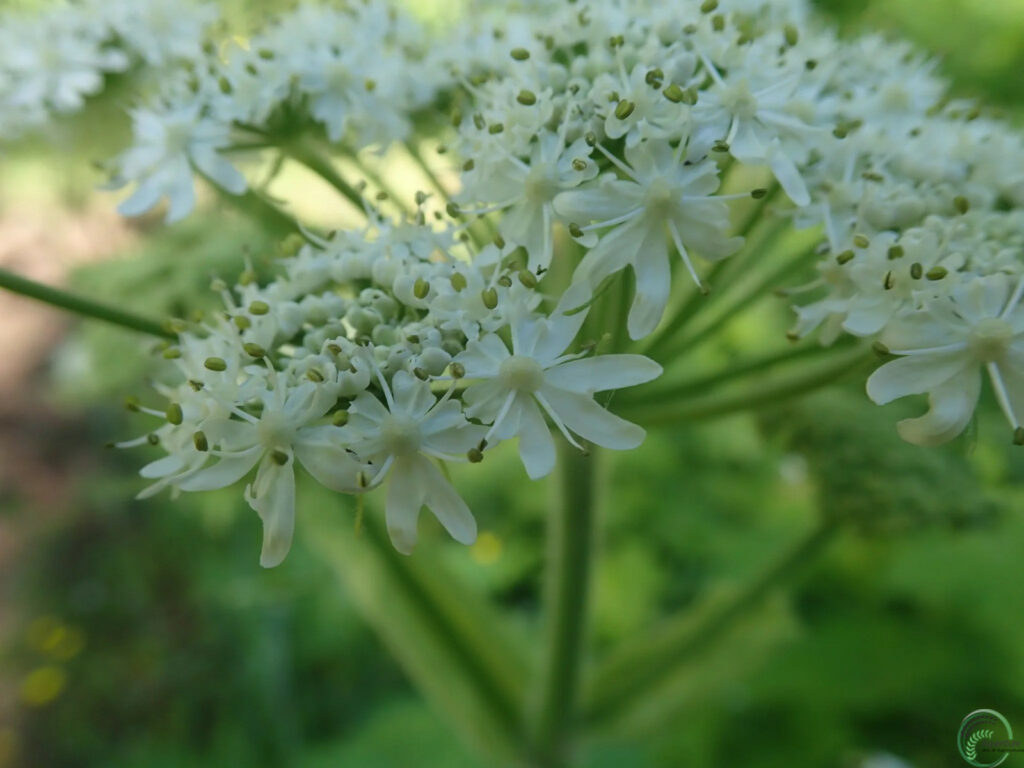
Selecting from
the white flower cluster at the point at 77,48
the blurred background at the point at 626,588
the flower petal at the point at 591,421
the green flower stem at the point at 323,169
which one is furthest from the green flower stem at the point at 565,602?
the white flower cluster at the point at 77,48

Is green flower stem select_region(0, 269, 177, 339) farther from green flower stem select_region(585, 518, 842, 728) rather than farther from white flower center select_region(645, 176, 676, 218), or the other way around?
green flower stem select_region(585, 518, 842, 728)

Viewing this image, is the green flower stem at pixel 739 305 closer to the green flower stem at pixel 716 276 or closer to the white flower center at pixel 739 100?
the green flower stem at pixel 716 276

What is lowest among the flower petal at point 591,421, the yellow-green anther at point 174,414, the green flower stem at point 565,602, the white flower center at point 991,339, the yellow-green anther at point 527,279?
the green flower stem at point 565,602

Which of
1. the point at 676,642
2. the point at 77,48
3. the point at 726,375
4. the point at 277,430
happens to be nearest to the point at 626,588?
the point at 676,642

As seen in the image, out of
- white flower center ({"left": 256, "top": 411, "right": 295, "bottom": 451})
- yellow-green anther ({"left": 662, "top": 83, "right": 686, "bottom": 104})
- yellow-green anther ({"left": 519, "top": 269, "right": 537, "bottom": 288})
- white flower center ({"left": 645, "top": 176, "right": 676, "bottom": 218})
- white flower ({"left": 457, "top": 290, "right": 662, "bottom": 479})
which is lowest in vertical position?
white flower ({"left": 457, "top": 290, "right": 662, "bottom": 479})

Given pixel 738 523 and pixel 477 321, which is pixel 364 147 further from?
pixel 738 523

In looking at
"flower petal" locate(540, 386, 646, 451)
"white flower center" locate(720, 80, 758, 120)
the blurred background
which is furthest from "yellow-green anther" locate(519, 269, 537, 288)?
the blurred background
